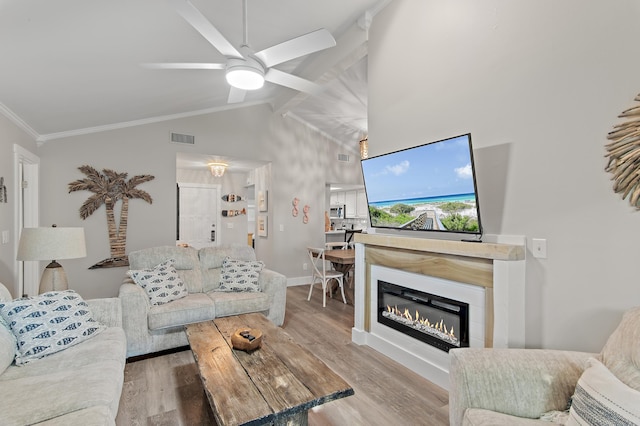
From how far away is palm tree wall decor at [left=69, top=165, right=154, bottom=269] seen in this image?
13.8 feet

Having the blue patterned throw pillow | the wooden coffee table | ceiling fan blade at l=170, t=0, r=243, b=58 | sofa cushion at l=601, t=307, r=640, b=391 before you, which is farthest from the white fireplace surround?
the blue patterned throw pillow

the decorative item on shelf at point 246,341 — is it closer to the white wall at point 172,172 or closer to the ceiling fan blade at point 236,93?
the ceiling fan blade at point 236,93

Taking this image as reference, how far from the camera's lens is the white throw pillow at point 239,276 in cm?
354

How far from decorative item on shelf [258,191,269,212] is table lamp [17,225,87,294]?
136 inches

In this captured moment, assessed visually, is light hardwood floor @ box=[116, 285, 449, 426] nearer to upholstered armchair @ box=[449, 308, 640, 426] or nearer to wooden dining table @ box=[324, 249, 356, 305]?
upholstered armchair @ box=[449, 308, 640, 426]

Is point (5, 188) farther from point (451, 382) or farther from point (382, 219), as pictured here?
point (451, 382)

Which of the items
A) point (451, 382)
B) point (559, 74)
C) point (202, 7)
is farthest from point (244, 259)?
point (559, 74)

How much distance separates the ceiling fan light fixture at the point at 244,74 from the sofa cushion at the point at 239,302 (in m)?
2.07

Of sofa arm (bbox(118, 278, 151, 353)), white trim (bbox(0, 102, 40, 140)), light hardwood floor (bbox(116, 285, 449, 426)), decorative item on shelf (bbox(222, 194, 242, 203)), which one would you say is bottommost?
light hardwood floor (bbox(116, 285, 449, 426))

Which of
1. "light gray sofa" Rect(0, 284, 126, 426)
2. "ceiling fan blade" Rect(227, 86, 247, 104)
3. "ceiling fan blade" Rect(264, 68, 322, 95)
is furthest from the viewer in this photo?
"ceiling fan blade" Rect(227, 86, 247, 104)

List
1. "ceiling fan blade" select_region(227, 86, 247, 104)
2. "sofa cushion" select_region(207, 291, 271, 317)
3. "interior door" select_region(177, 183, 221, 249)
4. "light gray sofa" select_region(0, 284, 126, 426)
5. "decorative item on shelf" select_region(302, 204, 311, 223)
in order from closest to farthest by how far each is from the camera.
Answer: "light gray sofa" select_region(0, 284, 126, 426), "ceiling fan blade" select_region(227, 86, 247, 104), "sofa cushion" select_region(207, 291, 271, 317), "decorative item on shelf" select_region(302, 204, 311, 223), "interior door" select_region(177, 183, 221, 249)

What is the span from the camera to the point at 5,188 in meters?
2.90

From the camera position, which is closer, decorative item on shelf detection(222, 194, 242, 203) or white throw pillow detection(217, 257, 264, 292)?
white throw pillow detection(217, 257, 264, 292)

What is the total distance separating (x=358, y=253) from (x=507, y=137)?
67.9 inches
